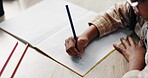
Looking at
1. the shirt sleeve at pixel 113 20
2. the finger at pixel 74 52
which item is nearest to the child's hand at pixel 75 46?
the finger at pixel 74 52

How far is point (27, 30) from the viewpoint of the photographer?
3.67 ft

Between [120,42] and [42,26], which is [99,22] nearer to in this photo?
[120,42]

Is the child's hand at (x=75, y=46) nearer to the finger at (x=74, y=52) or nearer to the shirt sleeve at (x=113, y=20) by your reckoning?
the finger at (x=74, y=52)

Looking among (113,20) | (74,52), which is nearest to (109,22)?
(113,20)

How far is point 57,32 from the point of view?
3.60 ft

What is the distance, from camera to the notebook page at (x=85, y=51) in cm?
94

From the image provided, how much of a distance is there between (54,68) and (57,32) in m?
0.22

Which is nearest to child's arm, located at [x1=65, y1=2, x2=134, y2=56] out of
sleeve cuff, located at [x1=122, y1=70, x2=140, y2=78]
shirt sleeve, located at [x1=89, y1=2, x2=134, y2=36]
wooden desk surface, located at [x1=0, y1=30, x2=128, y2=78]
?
shirt sleeve, located at [x1=89, y1=2, x2=134, y2=36]

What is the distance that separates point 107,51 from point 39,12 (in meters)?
0.41

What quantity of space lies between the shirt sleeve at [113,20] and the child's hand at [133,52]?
84 mm

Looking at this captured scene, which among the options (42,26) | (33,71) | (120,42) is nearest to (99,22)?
(120,42)

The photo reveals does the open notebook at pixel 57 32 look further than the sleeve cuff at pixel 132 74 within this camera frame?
Yes

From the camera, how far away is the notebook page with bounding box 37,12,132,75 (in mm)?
936

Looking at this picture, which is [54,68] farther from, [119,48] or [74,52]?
[119,48]
